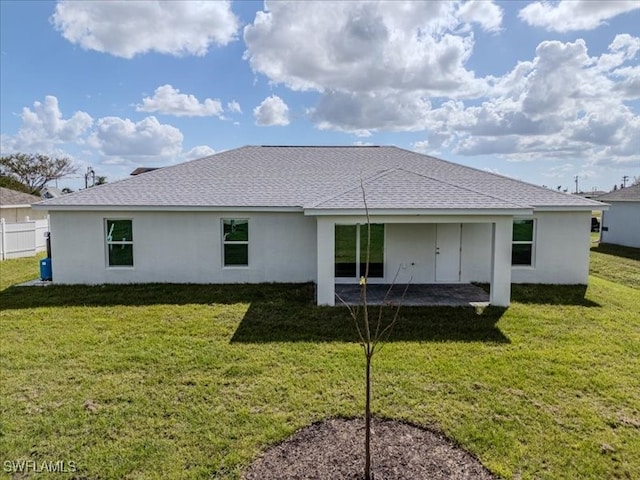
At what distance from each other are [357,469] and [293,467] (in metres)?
0.71

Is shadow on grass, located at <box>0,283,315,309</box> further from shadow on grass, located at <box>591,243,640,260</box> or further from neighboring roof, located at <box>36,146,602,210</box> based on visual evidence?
shadow on grass, located at <box>591,243,640,260</box>

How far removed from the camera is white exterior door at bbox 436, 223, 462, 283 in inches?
522

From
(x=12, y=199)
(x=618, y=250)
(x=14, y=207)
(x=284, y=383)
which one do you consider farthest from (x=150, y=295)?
(x=618, y=250)

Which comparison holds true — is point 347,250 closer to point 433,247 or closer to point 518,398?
point 433,247

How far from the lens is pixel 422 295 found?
38.6ft

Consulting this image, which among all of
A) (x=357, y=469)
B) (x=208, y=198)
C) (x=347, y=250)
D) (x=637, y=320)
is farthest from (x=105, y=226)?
(x=637, y=320)

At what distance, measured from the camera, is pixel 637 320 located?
991cm

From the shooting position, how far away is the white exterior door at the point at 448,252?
13.2 meters

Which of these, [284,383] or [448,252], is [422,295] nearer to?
[448,252]

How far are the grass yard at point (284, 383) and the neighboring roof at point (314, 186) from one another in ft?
9.88

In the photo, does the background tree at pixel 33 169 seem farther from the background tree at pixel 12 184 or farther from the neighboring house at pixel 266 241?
the neighboring house at pixel 266 241

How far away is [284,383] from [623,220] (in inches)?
1079

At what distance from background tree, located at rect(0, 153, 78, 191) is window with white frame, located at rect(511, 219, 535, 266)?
5795 cm

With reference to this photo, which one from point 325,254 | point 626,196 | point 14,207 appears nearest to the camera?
point 325,254
